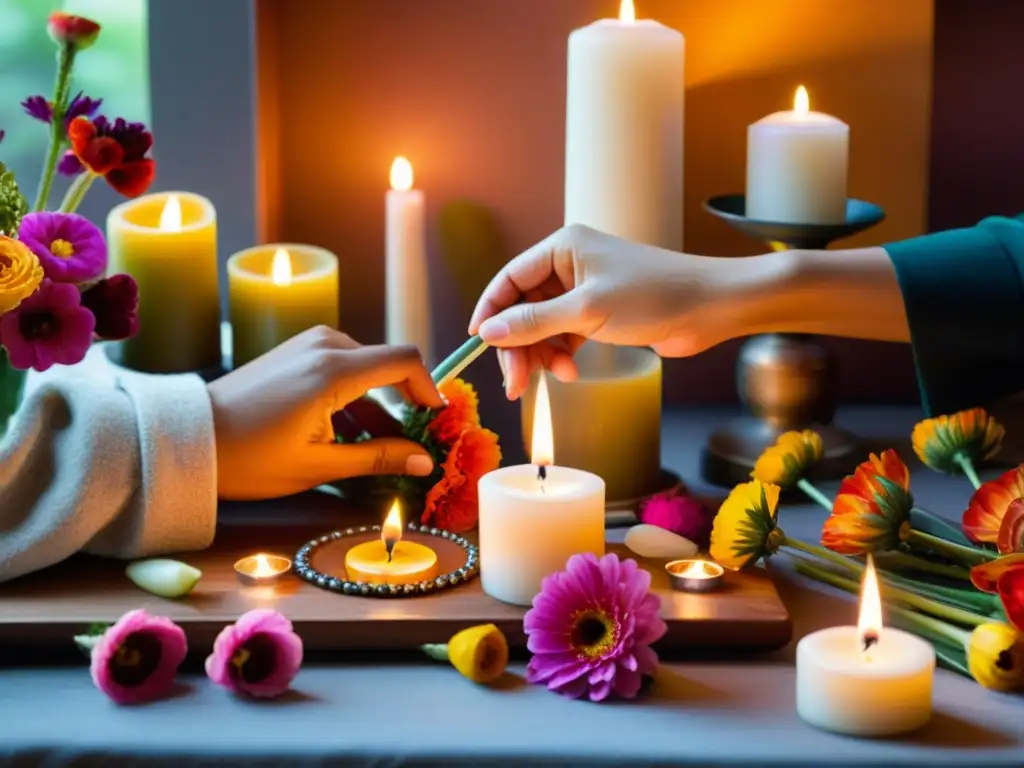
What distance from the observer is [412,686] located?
771mm

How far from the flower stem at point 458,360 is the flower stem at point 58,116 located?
0.30m

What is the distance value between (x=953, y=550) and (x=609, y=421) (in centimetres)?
30

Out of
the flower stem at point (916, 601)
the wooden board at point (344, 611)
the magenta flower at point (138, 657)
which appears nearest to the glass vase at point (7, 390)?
the wooden board at point (344, 611)

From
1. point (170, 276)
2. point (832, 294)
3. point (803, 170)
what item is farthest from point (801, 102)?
point (170, 276)

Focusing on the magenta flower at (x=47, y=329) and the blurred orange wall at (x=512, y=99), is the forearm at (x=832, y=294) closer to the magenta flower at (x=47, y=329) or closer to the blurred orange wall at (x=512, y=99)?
the blurred orange wall at (x=512, y=99)

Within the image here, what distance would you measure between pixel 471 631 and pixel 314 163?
694 mm

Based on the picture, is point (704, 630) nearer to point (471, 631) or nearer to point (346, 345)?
point (471, 631)

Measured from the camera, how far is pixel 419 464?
991 millimetres

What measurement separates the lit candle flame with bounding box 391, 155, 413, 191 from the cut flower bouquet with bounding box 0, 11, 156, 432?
308mm

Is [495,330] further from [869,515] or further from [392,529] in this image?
[869,515]

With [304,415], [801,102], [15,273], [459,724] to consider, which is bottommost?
[459,724]

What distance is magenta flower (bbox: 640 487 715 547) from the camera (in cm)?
95

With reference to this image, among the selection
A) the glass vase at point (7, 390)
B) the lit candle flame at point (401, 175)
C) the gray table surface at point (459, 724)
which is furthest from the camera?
the lit candle flame at point (401, 175)

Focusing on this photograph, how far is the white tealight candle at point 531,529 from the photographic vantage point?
32.3 inches
